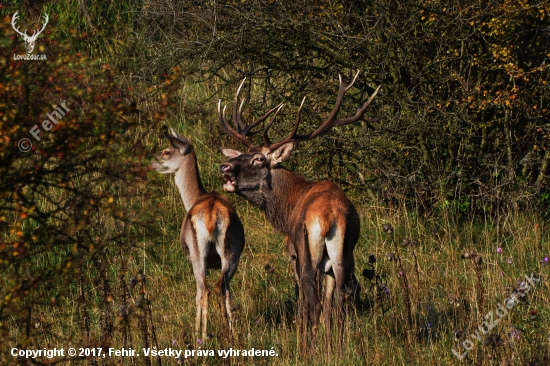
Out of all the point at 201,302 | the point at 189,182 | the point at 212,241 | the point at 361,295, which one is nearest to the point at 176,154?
the point at 189,182

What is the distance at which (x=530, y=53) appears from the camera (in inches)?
336

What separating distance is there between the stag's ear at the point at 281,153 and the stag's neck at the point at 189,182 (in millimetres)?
882

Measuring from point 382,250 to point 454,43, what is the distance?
88.1 inches

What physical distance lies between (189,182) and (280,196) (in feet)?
3.53

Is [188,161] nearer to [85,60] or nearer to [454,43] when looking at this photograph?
[454,43]

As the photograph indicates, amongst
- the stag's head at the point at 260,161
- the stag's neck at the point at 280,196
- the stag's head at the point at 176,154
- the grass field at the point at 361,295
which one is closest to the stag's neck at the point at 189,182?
the stag's head at the point at 176,154

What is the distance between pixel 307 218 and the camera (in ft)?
19.6

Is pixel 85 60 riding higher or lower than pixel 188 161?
lower

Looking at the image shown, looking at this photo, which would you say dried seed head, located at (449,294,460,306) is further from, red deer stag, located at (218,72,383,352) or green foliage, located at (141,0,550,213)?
green foliage, located at (141,0,550,213)

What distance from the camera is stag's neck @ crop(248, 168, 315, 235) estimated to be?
6.91 metres

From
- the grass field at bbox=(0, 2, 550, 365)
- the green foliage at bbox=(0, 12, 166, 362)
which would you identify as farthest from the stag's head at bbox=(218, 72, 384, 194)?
the green foliage at bbox=(0, 12, 166, 362)

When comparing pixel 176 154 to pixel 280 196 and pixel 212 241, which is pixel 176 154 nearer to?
pixel 280 196

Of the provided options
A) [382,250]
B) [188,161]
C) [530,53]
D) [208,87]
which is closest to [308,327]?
[382,250]

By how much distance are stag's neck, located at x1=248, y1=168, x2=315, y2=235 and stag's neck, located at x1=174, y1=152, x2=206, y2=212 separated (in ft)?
2.67
